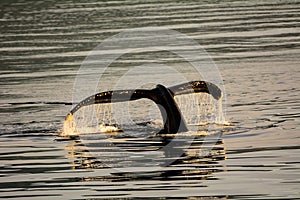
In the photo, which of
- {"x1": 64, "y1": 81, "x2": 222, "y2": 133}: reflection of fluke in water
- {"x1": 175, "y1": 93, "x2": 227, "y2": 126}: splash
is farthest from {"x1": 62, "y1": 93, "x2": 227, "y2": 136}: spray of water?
{"x1": 64, "y1": 81, "x2": 222, "y2": 133}: reflection of fluke in water

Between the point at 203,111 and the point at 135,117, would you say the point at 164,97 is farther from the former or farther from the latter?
the point at 203,111

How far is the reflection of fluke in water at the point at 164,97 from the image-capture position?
17.3 meters

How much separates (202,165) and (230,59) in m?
13.6

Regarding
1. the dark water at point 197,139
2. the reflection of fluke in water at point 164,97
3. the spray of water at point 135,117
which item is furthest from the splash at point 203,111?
the reflection of fluke in water at point 164,97

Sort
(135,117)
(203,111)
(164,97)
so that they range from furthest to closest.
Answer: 1. (203,111)
2. (135,117)
3. (164,97)

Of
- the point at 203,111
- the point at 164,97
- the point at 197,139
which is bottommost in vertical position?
the point at 197,139

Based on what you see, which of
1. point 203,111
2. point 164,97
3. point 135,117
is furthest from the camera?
point 203,111

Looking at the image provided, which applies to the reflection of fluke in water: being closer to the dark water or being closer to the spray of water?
the spray of water

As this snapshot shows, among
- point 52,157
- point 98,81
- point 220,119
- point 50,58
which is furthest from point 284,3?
point 52,157

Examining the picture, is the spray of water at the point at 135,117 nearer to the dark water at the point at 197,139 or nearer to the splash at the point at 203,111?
the splash at the point at 203,111

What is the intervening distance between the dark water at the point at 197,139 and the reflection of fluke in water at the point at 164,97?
0.68 m

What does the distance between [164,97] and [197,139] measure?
820mm

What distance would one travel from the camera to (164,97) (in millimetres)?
17344

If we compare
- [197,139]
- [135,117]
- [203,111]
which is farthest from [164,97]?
[203,111]
